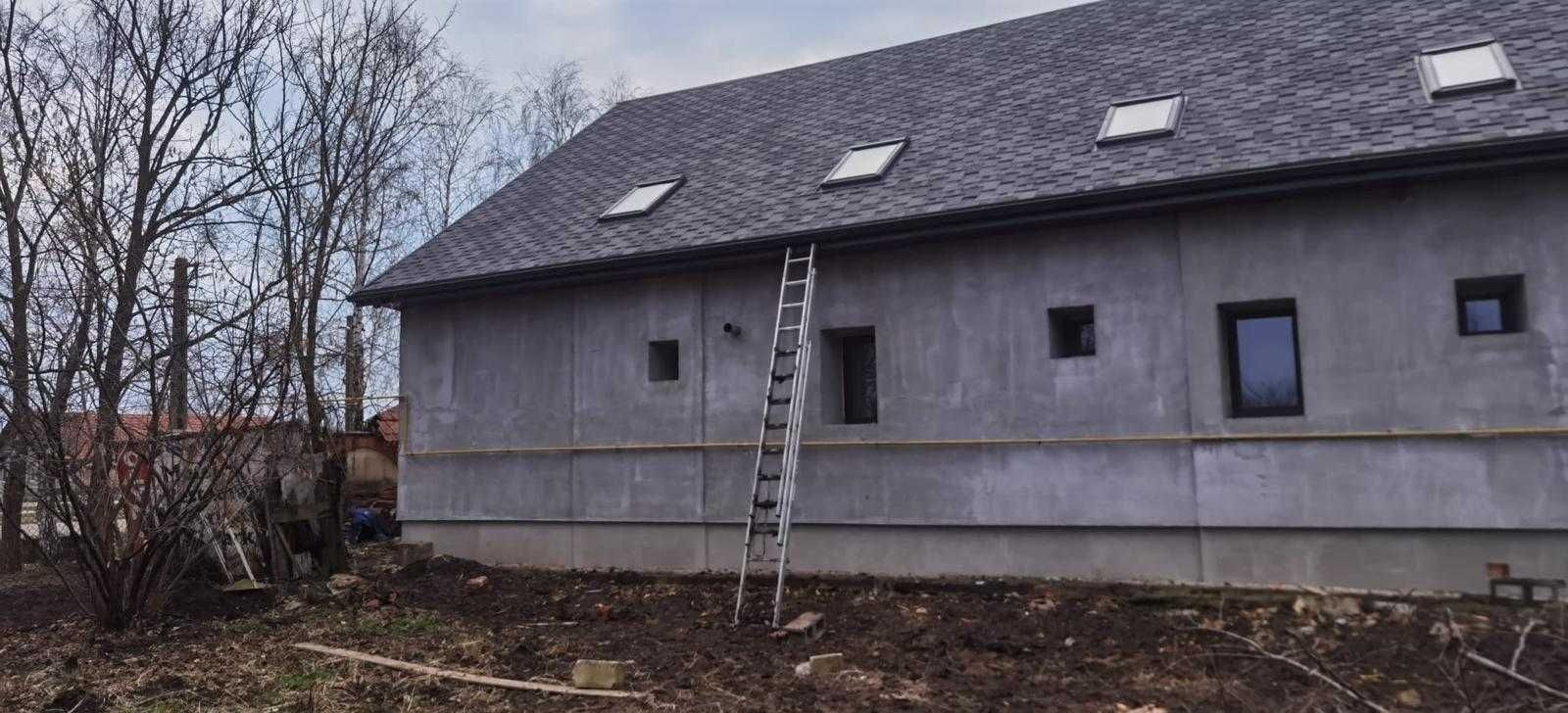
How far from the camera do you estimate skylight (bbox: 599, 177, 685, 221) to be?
39.6ft

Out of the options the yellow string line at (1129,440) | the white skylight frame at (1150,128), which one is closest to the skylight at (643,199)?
the yellow string line at (1129,440)

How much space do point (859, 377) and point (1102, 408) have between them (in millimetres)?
2488

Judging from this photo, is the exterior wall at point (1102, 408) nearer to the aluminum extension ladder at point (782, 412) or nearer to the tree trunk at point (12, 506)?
the aluminum extension ladder at point (782, 412)

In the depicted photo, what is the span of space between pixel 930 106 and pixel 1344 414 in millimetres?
5889

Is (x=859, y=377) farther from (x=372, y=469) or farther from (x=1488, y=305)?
(x=372, y=469)

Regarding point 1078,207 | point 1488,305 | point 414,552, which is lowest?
point 414,552

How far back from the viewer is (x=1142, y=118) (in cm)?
991

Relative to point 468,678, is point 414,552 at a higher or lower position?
higher

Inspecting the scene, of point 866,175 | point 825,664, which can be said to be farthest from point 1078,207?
point 825,664

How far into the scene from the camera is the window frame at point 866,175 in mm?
10675

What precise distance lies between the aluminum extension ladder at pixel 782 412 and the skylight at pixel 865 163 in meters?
1.08

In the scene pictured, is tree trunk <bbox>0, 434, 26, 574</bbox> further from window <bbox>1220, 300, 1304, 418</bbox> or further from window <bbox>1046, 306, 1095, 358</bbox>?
window <bbox>1220, 300, 1304, 418</bbox>

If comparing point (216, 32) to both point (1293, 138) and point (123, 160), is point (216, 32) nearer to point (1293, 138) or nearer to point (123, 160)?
point (123, 160)

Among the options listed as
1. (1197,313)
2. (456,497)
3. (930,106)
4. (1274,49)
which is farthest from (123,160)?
(1274,49)
